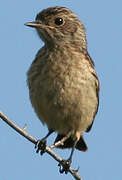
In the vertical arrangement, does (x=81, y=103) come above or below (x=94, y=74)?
below

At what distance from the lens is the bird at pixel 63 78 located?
328 inches

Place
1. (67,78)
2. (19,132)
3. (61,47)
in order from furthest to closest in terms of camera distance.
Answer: (61,47), (67,78), (19,132)

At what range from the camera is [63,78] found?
27.3 feet

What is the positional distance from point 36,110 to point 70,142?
1.14 meters

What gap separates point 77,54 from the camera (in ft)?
28.9

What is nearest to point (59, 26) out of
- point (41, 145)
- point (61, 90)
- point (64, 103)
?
point (61, 90)

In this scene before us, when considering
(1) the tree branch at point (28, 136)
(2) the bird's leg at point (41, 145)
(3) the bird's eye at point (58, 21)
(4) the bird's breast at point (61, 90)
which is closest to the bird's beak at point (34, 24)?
(3) the bird's eye at point (58, 21)

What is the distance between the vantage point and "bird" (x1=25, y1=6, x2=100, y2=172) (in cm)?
834

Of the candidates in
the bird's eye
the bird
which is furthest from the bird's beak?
the bird's eye

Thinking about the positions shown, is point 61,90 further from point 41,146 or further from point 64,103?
point 41,146

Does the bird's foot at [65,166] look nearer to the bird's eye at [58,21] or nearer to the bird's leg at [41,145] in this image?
the bird's leg at [41,145]

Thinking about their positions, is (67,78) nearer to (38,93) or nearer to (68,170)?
(38,93)

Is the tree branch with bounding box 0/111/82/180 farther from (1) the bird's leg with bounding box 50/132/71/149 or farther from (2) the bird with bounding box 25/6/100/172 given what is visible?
(2) the bird with bounding box 25/6/100/172

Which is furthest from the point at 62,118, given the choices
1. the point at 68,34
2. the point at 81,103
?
the point at 68,34
